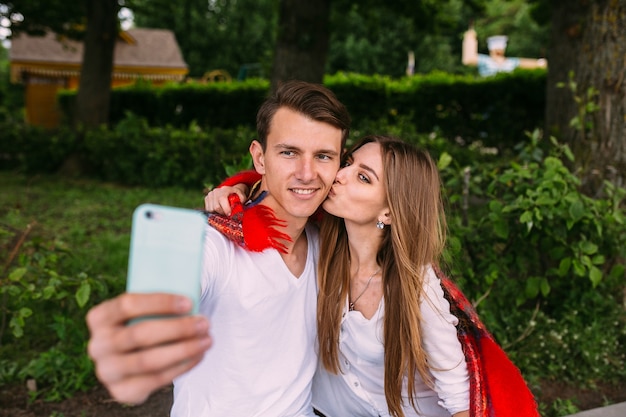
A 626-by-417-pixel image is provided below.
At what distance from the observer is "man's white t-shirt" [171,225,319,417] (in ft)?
6.33

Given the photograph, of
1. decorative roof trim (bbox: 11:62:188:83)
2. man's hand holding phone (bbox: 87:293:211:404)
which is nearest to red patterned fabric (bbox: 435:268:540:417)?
man's hand holding phone (bbox: 87:293:211:404)

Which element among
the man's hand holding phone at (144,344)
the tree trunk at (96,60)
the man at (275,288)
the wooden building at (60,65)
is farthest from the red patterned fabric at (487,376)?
the wooden building at (60,65)

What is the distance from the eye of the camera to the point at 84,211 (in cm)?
880

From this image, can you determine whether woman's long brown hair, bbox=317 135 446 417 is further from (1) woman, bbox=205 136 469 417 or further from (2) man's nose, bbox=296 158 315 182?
(2) man's nose, bbox=296 158 315 182

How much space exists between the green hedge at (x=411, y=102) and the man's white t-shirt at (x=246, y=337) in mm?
9200

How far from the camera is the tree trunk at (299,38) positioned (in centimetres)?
852

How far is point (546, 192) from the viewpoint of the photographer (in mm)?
3391

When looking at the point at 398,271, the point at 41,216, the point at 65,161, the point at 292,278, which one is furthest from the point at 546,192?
the point at 65,161

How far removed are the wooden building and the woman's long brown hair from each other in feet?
103

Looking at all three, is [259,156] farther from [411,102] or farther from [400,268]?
[411,102]

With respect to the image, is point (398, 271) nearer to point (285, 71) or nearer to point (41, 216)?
point (285, 71)

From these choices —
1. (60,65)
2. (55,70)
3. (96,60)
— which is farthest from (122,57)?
(96,60)

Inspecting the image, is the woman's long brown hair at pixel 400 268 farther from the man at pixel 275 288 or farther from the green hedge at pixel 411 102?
the green hedge at pixel 411 102

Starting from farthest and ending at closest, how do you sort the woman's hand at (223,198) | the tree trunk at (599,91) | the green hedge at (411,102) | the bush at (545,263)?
the green hedge at (411,102)
the tree trunk at (599,91)
the bush at (545,263)
the woman's hand at (223,198)
